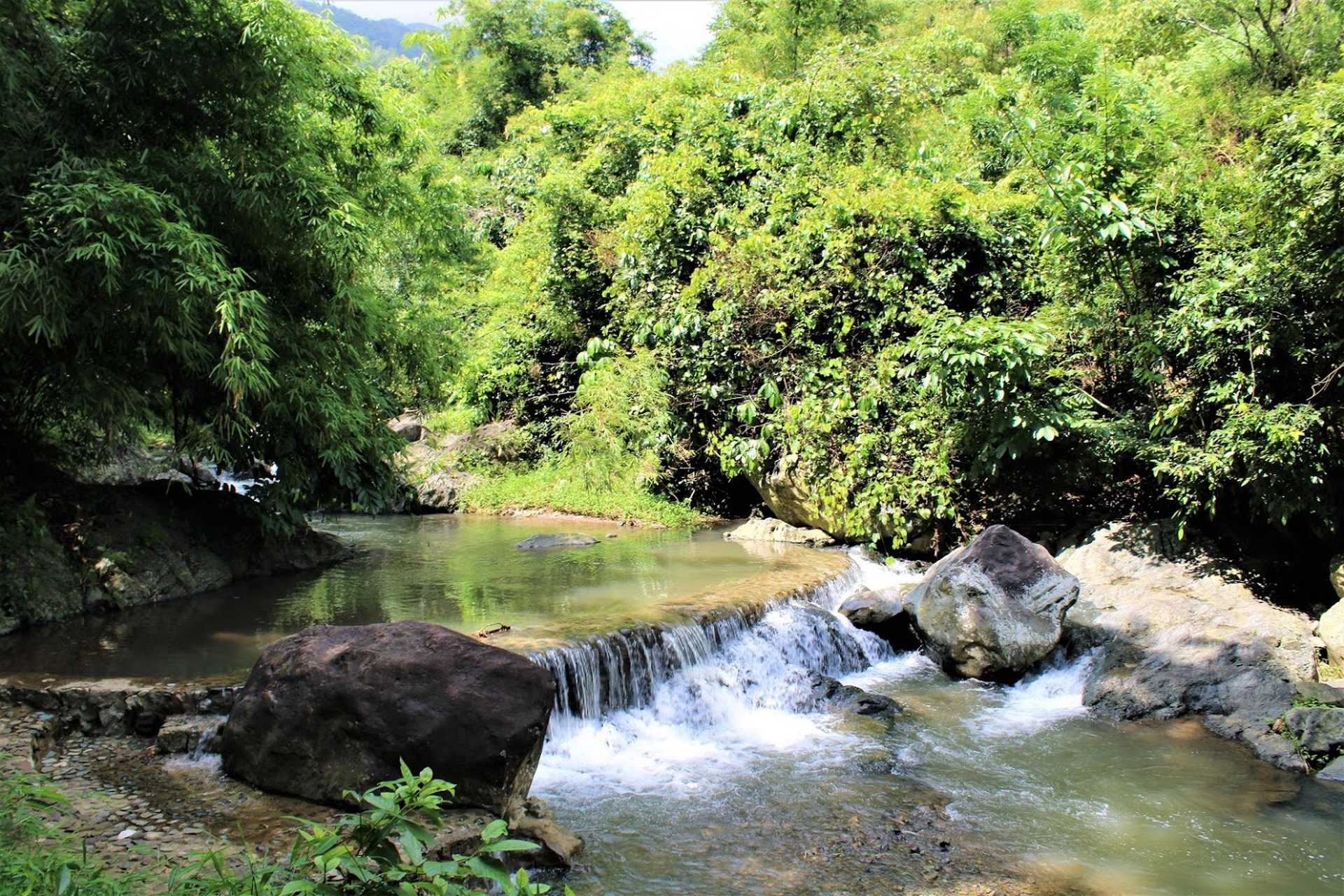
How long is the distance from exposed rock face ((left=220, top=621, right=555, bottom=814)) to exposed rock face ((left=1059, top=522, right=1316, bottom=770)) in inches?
206

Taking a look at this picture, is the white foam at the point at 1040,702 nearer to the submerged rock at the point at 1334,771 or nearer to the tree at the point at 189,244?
the submerged rock at the point at 1334,771

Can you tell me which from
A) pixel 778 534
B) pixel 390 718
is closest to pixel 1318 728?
pixel 390 718

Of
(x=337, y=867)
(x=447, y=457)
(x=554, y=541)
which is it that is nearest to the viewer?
(x=337, y=867)

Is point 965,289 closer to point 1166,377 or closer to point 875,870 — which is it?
point 1166,377

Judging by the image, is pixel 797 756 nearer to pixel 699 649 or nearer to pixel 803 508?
pixel 699 649

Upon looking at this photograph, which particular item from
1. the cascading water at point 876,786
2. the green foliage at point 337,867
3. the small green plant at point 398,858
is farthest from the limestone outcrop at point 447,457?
the small green plant at point 398,858

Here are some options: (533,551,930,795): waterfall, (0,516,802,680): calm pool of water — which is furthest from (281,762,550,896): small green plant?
(0,516,802,680): calm pool of water

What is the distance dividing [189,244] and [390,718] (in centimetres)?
474

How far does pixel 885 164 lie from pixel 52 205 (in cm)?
1109

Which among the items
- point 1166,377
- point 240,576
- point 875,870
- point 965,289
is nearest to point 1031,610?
point 1166,377

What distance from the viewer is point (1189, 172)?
9414mm

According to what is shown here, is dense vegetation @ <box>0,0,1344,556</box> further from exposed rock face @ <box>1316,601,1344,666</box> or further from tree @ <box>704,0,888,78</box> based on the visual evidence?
tree @ <box>704,0,888,78</box>

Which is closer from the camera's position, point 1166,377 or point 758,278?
point 1166,377

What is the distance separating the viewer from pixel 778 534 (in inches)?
514
